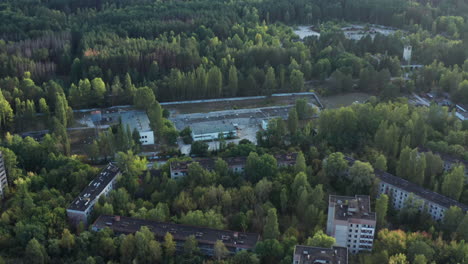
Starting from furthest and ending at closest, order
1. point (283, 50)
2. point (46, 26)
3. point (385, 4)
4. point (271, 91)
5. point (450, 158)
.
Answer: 1. point (385, 4)
2. point (46, 26)
3. point (283, 50)
4. point (271, 91)
5. point (450, 158)

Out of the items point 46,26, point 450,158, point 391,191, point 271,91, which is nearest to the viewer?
point 391,191

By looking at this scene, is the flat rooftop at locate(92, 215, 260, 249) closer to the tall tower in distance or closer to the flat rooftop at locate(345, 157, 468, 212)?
the flat rooftop at locate(345, 157, 468, 212)

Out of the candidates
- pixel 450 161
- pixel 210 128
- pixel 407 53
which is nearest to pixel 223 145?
pixel 210 128

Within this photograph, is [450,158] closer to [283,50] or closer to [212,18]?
[283,50]

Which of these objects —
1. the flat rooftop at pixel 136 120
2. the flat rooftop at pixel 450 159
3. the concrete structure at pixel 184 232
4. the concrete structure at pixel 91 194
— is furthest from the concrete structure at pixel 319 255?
the flat rooftop at pixel 136 120

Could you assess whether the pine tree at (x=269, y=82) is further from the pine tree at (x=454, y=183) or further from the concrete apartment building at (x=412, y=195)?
the pine tree at (x=454, y=183)

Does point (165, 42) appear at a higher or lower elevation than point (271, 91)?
higher

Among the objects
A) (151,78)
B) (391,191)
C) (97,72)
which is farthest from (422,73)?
(97,72)
